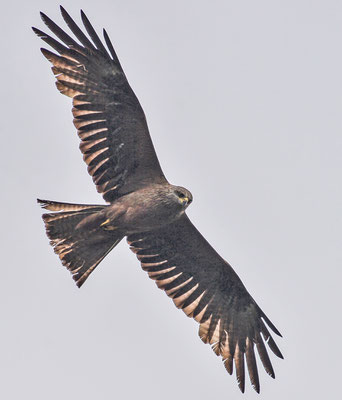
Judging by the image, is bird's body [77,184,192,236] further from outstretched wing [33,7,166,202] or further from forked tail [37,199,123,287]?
outstretched wing [33,7,166,202]

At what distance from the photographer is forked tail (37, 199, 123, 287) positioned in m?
16.0

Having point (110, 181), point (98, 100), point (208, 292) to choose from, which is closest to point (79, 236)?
point (110, 181)

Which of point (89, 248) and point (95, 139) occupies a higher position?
point (95, 139)

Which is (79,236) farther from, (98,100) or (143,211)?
(98,100)

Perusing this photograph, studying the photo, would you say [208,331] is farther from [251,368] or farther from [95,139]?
[95,139]

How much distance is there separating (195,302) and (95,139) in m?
Result: 3.26

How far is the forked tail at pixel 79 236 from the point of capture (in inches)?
631

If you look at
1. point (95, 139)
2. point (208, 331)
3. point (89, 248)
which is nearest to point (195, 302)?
point (208, 331)

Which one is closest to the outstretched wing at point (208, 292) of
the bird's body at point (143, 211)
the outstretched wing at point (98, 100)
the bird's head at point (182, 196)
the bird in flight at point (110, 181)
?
the bird in flight at point (110, 181)

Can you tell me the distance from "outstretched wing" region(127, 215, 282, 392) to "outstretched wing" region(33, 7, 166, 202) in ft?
5.02

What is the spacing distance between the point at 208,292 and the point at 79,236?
2.50m

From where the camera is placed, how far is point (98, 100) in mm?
15945

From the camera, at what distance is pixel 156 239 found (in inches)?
669

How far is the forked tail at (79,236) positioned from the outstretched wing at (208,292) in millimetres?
813
